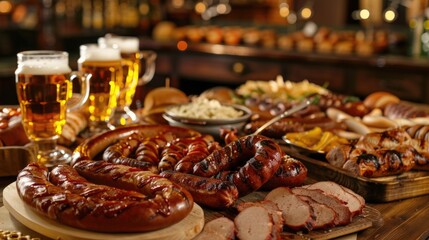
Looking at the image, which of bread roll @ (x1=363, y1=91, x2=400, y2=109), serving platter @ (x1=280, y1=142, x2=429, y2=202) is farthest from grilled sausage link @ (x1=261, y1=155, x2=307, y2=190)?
bread roll @ (x1=363, y1=91, x2=400, y2=109)

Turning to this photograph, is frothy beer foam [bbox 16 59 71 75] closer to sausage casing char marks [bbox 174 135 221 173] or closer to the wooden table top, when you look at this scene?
the wooden table top

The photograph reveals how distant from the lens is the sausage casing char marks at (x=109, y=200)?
1388 mm

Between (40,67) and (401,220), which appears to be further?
(40,67)

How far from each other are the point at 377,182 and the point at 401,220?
0.16 m

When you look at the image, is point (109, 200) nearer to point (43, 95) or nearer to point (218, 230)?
point (218, 230)

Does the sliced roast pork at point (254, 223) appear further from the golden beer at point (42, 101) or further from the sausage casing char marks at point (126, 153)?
the golden beer at point (42, 101)

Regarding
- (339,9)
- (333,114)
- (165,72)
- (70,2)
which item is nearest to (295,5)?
(339,9)

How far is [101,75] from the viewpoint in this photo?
8.01ft

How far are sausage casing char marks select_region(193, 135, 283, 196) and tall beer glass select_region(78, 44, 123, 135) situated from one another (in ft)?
2.70

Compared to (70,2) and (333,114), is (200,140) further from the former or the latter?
(70,2)

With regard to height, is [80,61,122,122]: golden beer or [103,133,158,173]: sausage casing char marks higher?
[80,61,122,122]: golden beer

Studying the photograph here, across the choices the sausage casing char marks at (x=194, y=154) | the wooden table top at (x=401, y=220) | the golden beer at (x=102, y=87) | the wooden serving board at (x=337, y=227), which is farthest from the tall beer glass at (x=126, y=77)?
the wooden serving board at (x=337, y=227)

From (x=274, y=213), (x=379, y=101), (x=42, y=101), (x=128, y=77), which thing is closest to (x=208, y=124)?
(x=128, y=77)

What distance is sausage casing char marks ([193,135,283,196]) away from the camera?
1.72m
